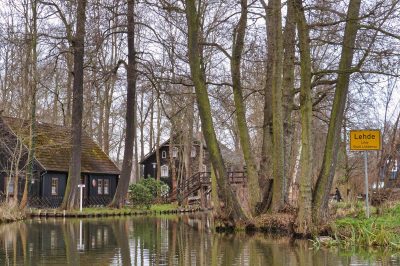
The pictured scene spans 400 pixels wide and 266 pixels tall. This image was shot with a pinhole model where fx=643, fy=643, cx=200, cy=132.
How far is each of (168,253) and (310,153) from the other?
5641 millimetres

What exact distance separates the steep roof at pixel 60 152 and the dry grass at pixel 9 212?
686cm

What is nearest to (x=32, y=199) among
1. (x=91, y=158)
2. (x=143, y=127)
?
(x=91, y=158)

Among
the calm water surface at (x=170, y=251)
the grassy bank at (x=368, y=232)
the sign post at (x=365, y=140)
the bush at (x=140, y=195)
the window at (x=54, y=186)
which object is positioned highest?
the sign post at (x=365, y=140)

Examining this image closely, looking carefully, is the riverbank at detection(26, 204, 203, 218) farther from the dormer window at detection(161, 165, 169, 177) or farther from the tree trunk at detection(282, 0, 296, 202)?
the dormer window at detection(161, 165, 169, 177)

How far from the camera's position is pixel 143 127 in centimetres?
5528

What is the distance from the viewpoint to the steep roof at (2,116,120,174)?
126 feet

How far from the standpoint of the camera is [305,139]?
18.0m

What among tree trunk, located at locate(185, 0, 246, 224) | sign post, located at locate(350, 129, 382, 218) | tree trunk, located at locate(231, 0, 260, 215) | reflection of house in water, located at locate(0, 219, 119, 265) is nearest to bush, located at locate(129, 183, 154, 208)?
reflection of house in water, located at locate(0, 219, 119, 265)

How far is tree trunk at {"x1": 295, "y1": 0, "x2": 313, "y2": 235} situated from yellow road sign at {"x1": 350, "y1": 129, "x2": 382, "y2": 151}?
1180mm

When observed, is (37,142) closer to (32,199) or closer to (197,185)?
(32,199)

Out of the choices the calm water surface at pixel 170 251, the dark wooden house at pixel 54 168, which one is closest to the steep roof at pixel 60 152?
the dark wooden house at pixel 54 168

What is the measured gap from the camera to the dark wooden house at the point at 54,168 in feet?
123

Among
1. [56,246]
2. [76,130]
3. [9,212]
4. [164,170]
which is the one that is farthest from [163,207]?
[56,246]

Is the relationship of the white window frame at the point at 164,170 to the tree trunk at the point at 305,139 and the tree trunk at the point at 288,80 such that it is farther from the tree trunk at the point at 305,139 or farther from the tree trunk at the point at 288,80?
the tree trunk at the point at 305,139
